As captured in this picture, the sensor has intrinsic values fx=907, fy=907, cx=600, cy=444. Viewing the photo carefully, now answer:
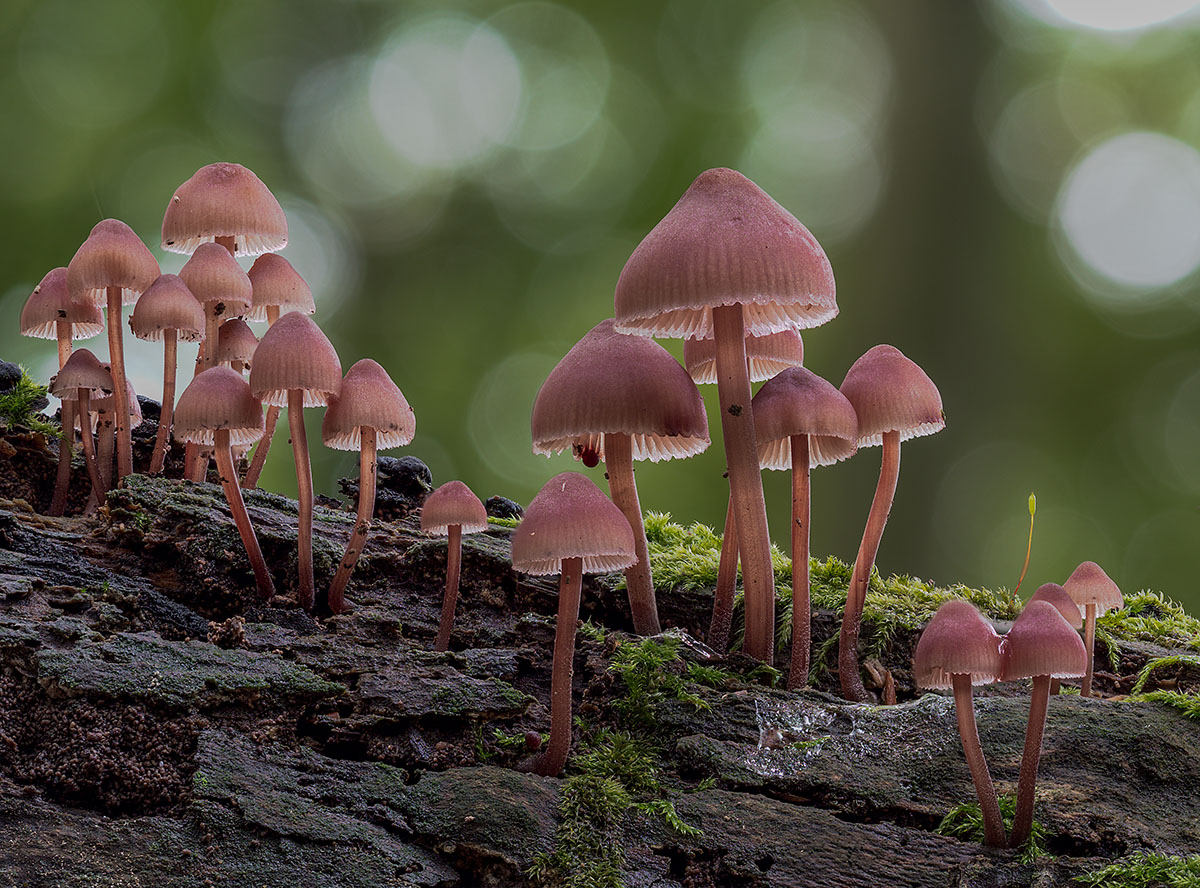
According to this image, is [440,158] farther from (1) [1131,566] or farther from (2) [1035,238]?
(1) [1131,566]

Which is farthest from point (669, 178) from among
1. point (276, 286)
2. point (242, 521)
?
point (242, 521)

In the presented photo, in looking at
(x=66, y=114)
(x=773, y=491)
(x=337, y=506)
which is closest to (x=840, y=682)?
(x=337, y=506)

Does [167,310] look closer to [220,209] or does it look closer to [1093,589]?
[220,209]

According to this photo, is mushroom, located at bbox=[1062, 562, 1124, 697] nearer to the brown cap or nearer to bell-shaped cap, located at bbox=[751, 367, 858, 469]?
bell-shaped cap, located at bbox=[751, 367, 858, 469]

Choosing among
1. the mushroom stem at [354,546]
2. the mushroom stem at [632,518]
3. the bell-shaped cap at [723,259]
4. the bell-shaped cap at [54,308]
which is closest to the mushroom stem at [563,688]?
the mushroom stem at [632,518]

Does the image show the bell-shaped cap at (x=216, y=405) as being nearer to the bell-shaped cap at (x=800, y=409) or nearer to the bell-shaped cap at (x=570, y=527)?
the bell-shaped cap at (x=570, y=527)
